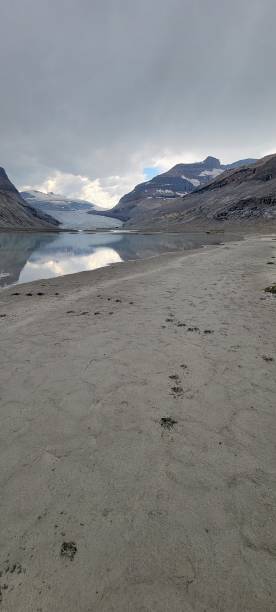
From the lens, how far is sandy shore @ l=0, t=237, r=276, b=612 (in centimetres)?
355

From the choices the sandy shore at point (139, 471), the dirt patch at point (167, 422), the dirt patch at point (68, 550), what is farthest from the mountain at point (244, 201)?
the dirt patch at point (68, 550)

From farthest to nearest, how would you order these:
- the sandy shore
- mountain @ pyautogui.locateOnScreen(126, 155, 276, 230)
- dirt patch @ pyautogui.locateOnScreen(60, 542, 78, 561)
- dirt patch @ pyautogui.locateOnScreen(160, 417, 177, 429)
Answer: mountain @ pyautogui.locateOnScreen(126, 155, 276, 230), dirt patch @ pyautogui.locateOnScreen(160, 417, 177, 429), dirt patch @ pyautogui.locateOnScreen(60, 542, 78, 561), the sandy shore

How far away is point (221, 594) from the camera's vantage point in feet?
11.2

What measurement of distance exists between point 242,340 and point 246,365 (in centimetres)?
183

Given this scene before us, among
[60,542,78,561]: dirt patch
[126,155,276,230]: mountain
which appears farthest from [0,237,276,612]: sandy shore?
[126,155,276,230]: mountain

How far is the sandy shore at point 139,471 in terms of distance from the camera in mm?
3555

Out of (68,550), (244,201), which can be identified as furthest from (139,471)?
(244,201)

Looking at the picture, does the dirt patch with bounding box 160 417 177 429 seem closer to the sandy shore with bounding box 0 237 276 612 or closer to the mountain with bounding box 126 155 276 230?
the sandy shore with bounding box 0 237 276 612

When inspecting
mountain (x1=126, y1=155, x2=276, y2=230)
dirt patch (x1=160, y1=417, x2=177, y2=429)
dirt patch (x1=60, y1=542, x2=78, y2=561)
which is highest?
mountain (x1=126, y1=155, x2=276, y2=230)

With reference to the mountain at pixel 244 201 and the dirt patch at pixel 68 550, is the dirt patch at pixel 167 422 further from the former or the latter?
the mountain at pixel 244 201

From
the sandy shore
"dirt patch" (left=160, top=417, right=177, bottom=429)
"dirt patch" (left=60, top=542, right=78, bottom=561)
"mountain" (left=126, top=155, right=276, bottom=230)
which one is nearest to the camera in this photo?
the sandy shore

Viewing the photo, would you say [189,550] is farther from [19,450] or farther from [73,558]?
[19,450]

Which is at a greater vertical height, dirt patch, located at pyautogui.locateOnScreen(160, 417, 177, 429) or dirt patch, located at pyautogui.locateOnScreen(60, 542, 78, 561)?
dirt patch, located at pyautogui.locateOnScreen(160, 417, 177, 429)

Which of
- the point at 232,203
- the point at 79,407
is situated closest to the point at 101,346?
the point at 79,407
